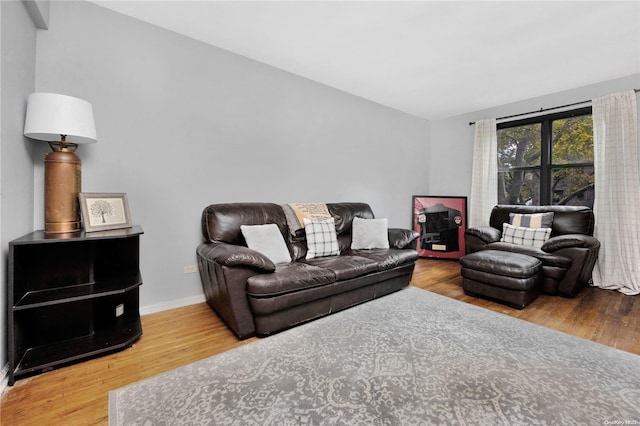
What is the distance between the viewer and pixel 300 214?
3.20 m

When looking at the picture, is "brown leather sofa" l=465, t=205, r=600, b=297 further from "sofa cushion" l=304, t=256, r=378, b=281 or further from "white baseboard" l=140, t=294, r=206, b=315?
"white baseboard" l=140, t=294, r=206, b=315

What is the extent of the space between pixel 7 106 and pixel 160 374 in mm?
1766

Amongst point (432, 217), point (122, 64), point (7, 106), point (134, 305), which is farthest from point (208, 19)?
point (432, 217)

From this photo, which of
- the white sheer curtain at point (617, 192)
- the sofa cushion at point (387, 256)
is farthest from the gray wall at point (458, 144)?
the sofa cushion at point (387, 256)

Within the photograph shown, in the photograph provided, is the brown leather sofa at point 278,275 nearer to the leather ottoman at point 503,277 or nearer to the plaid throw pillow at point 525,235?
the leather ottoman at point 503,277

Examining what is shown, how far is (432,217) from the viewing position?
4.95 m

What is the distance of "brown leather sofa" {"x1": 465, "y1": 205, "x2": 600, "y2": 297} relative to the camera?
9.56 feet

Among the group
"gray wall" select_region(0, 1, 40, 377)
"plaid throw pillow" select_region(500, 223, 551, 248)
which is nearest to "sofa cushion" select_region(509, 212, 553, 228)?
"plaid throw pillow" select_region(500, 223, 551, 248)

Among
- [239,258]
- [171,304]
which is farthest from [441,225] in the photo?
[171,304]

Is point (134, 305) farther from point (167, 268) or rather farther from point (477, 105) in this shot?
point (477, 105)

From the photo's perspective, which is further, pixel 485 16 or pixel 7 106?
pixel 485 16

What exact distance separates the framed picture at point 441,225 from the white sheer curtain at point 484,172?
228 mm

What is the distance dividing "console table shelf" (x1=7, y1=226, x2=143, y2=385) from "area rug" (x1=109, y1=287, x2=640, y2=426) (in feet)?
1.87

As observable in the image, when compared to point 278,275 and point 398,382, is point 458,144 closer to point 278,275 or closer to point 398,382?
point 278,275
